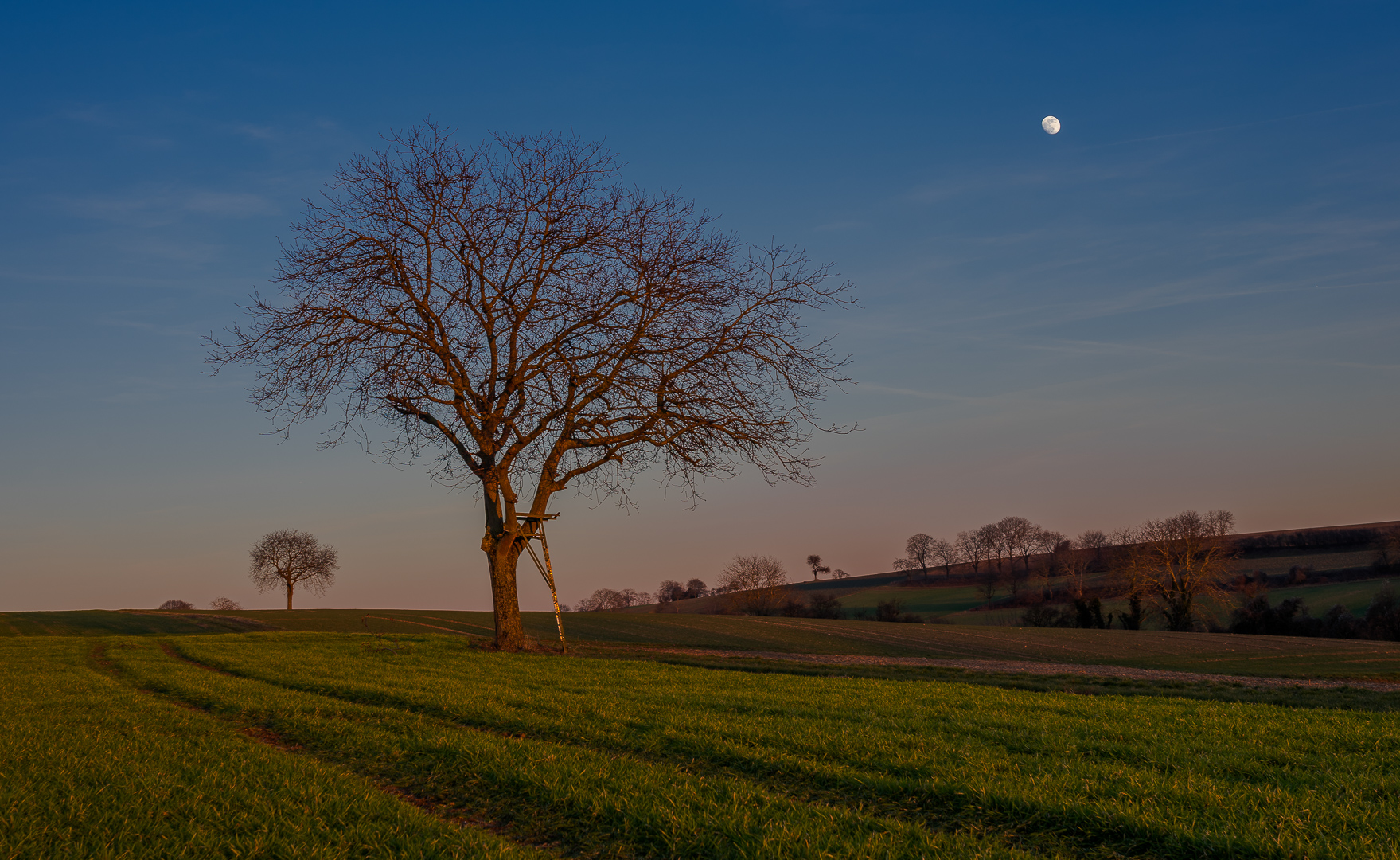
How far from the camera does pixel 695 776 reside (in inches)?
275

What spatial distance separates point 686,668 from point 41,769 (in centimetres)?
1200

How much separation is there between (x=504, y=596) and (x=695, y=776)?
58.4ft

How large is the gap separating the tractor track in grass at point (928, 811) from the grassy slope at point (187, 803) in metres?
0.55

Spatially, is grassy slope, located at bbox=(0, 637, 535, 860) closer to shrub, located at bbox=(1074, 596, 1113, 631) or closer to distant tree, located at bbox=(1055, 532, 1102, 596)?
shrub, located at bbox=(1074, 596, 1113, 631)

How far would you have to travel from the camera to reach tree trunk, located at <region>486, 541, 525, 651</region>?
2366cm

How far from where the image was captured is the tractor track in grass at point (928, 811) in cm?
518

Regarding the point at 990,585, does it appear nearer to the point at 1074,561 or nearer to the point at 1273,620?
the point at 1074,561

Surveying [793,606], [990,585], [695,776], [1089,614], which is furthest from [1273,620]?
[695,776]

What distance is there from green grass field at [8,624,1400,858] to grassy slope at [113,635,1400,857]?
3cm

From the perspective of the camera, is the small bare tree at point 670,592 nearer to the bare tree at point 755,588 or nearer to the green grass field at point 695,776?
the bare tree at point 755,588

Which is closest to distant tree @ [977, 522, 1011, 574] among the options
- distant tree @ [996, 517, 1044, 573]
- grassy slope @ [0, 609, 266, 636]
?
distant tree @ [996, 517, 1044, 573]

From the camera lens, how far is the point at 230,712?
1130cm

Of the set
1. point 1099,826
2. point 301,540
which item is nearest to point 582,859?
point 1099,826

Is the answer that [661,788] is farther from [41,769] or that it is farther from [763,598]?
[763,598]
